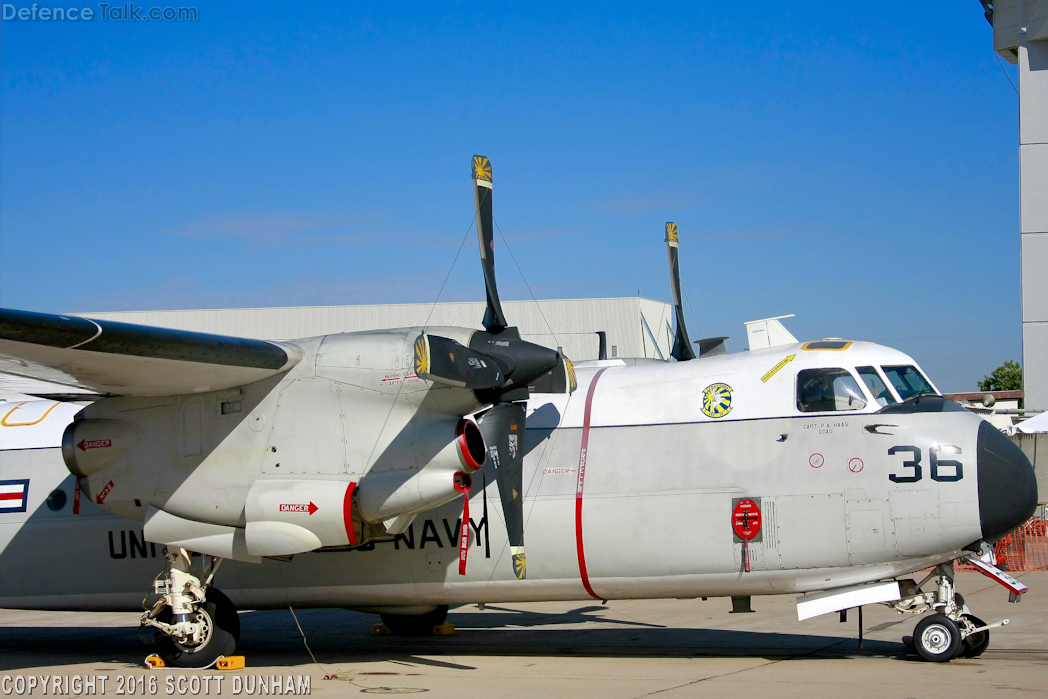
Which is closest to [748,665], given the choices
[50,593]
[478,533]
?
[478,533]

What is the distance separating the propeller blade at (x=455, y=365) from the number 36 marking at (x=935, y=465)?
411 cm

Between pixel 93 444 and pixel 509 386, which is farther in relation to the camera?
pixel 93 444

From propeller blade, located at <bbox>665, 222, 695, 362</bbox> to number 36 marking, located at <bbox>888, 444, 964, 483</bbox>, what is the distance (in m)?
5.75

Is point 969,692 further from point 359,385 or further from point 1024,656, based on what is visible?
point 359,385

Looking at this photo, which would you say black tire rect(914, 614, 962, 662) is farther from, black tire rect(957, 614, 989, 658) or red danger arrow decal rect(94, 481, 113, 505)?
red danger arrow decal rect(94, 481, 113, 505)

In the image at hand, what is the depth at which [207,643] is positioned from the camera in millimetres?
11109

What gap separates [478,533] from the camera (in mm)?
11242

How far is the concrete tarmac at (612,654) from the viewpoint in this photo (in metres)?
9.45

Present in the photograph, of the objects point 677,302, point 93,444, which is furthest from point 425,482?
point 677,302

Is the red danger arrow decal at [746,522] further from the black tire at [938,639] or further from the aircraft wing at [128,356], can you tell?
the aircraft wing at [128,356]

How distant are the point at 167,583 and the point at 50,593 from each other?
98.9 inches

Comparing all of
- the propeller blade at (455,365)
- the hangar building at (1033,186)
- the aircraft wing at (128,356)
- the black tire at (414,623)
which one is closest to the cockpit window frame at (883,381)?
the propeller blade at (455,365)

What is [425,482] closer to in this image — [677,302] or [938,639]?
[938,639]

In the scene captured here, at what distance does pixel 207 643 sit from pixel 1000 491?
8514 millimetres
